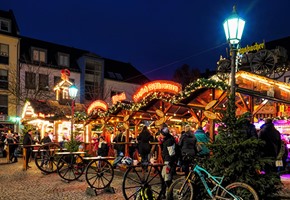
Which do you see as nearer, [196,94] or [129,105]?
[196,94]

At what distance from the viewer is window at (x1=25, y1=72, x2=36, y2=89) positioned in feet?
103

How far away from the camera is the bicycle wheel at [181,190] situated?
6918mm

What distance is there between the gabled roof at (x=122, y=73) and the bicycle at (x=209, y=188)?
115 feet

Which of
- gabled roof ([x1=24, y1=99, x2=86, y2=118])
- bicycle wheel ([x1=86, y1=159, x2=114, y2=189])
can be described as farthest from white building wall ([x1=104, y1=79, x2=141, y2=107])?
bicycle wheel ([x1=86, y1=159, x2=114, y2=189])

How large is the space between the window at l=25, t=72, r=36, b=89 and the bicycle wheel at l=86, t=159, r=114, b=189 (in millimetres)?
23203

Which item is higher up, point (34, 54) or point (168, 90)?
point (34, 54)

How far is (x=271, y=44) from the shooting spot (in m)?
31.0

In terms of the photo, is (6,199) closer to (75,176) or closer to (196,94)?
(75,176)

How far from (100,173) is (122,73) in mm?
35295

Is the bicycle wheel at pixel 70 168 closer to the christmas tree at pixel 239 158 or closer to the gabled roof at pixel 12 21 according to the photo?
the christmas tree at pixel 239 158

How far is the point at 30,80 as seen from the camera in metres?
31.8

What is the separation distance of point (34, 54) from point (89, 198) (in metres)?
30.4

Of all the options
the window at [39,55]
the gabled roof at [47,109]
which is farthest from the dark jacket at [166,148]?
the window at [39,55]

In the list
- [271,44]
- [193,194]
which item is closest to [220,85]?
[193,194]
